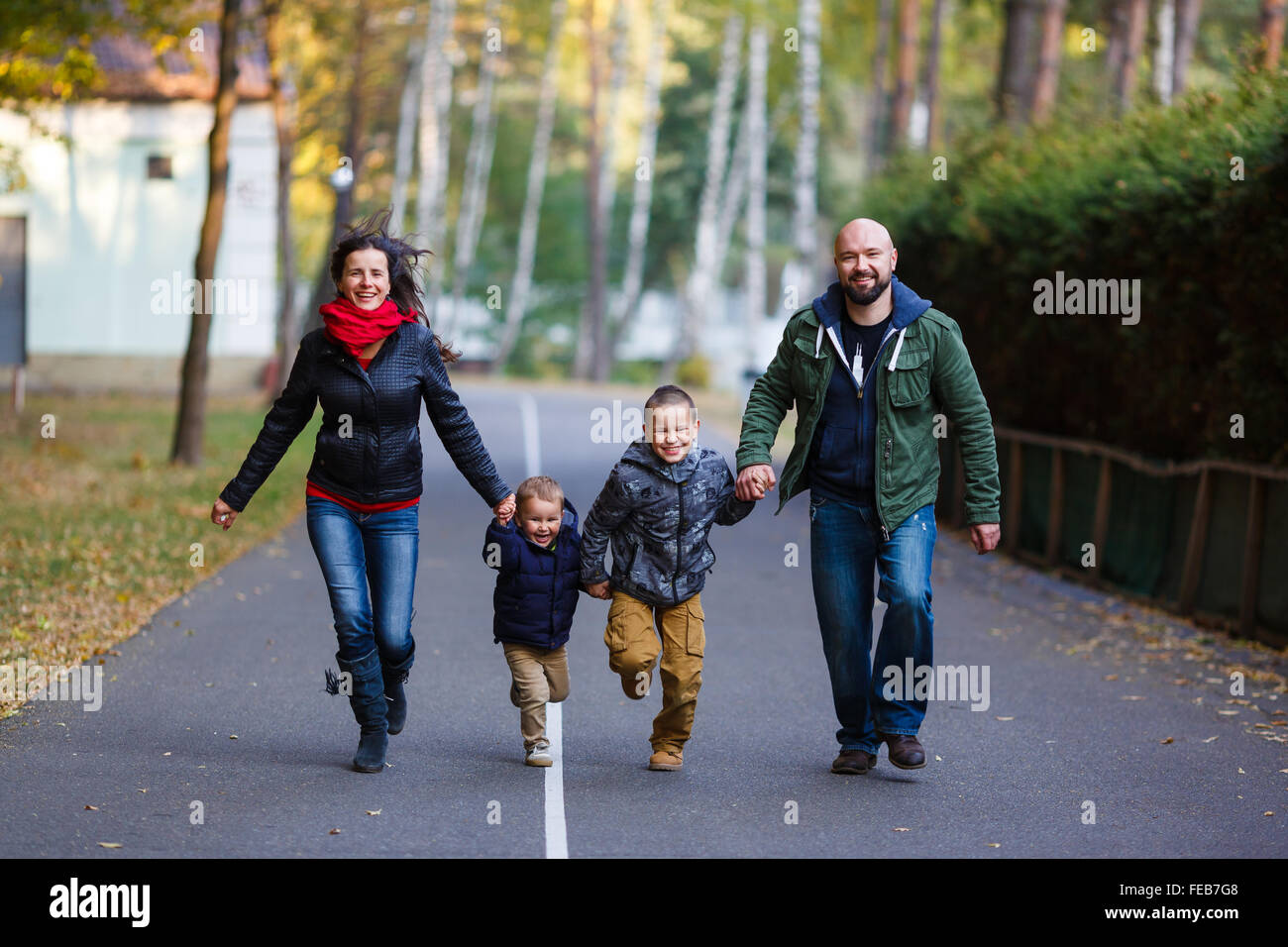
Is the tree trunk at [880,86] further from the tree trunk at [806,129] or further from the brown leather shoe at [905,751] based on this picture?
the brown leather shoe at [905,751]

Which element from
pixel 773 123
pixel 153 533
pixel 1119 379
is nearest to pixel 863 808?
pixel 1119 379

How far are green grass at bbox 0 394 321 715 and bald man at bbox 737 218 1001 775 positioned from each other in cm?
383

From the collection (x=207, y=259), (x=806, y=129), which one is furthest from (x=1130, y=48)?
(x=207, y=259)

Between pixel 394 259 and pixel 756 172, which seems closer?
pixel 394 259

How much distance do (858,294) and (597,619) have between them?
5.20 m

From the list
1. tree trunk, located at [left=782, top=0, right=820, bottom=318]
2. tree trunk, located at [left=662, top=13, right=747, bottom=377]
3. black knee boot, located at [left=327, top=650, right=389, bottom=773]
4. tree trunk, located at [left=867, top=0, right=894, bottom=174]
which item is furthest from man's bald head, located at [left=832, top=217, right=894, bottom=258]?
tree trunk, located at [left=662, top=13, right=747, bottom=377]

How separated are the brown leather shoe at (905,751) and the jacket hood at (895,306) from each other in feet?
5.46

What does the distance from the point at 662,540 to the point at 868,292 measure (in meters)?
1.27

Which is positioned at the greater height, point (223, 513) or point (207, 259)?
point (207, 259)

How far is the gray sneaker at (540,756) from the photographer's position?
7289mm

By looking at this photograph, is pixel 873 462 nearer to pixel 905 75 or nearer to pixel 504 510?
pixel 504 510

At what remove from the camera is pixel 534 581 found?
7023 mm

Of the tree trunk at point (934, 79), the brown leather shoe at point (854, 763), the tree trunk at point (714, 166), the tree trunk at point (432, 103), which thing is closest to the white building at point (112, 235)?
the tree trunk at point (432, 103)

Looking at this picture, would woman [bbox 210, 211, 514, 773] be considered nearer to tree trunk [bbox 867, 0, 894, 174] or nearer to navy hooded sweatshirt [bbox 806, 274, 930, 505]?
navy hooded sweatshirt [bbox 806, 274, 930, 505]
